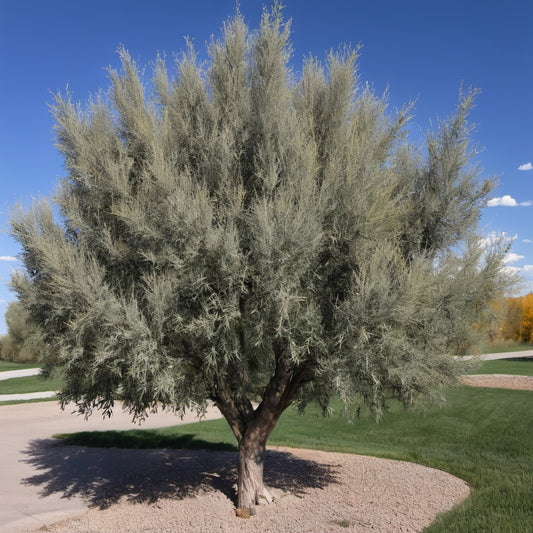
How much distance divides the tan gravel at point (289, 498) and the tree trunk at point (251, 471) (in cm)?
22

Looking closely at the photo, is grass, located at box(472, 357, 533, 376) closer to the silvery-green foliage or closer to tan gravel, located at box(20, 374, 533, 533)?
tan gravel, located at box(20, 374, 533, 533)

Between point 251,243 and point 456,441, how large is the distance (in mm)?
10030

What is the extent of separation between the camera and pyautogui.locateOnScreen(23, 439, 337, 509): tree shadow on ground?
337 inches

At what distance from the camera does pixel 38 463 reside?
11.2m

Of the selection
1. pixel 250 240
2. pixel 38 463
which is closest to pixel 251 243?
pixel 250 240

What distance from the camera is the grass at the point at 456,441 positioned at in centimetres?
726

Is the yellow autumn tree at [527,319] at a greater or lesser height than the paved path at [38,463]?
greater

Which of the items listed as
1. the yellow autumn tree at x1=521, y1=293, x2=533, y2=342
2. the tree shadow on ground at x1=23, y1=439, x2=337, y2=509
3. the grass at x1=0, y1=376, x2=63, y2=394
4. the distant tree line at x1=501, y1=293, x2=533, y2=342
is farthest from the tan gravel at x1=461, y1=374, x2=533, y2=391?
the yellow autumn tree at x1=521, y1=293, x2=533, y2=342

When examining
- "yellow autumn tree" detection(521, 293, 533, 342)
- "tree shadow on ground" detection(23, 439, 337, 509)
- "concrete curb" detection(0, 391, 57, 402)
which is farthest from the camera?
"yellow autumn tree" detection(521, 293, 533, 342)

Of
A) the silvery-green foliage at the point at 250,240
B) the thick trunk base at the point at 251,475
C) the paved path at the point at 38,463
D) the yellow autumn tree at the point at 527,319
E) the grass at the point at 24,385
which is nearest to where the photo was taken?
the silvery-green foliage at the point at 250,240

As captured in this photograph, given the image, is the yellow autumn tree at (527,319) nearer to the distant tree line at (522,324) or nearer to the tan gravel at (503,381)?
the distant tree line at (522,324)

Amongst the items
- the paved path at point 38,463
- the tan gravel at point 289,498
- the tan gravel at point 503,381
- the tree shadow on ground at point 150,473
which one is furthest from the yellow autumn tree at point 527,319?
the tree shadow on ground at point 150,473

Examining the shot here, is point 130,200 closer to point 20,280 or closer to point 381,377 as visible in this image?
point 20,280

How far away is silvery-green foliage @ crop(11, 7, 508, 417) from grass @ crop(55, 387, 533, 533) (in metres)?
2.34
